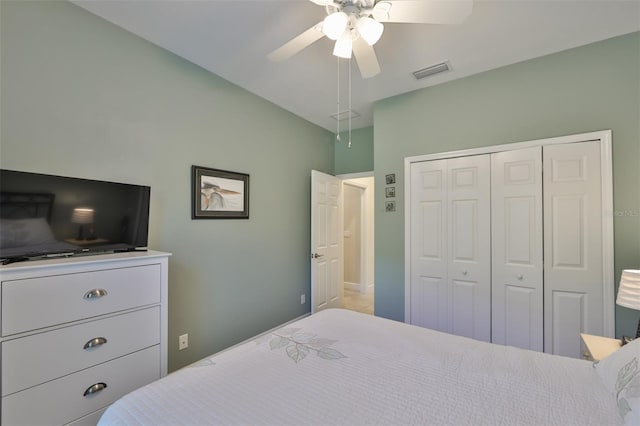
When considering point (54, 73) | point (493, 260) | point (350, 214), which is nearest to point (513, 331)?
point (493, 260)

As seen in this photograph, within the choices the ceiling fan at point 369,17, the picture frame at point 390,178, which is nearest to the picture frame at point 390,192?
the picture frame at point 390,178

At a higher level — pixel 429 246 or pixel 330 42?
pixel 330 42

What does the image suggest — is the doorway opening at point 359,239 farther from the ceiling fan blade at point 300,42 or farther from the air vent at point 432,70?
the ceiling fan blade at point 300,42

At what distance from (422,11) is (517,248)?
205 centimetres

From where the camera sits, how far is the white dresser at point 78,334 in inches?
47.1

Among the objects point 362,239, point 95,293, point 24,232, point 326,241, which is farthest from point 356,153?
point 24,232

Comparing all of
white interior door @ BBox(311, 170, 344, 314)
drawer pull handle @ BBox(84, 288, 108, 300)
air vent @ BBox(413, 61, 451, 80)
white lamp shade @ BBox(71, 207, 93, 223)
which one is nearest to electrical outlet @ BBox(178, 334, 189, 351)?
drawer pull handle @ BBox(84, 288, 108, 300)

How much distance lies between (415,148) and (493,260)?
1321 mm

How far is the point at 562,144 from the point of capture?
2.20m

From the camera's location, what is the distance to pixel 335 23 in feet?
4.41

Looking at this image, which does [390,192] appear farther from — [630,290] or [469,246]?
[630,290]

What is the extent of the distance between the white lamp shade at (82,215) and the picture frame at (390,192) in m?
2.58

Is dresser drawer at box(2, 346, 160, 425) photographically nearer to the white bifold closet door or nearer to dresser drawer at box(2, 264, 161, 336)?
dresser drawer at box(2, 264, 161, 336)

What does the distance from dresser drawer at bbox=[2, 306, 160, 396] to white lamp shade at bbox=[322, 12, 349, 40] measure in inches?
73.4
